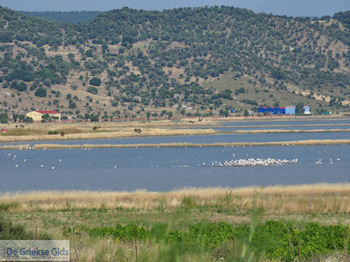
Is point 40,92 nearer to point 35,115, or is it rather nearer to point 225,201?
point 35,115

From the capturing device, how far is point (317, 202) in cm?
3397

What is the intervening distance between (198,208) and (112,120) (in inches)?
5352

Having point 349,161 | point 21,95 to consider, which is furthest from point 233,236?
point 21,95

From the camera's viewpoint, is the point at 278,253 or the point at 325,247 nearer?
the point at 278,253

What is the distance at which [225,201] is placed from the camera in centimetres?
3481

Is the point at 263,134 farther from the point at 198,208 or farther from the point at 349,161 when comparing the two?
the point at 198,208

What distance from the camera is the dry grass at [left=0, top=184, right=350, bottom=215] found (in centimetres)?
3266

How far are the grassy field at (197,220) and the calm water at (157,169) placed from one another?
44.2 feet

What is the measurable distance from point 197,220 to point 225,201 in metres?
5.86

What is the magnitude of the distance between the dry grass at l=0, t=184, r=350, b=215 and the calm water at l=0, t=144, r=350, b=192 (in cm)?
1061

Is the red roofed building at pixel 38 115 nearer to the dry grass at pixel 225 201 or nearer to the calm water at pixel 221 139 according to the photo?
the calm water at pixel 221 139

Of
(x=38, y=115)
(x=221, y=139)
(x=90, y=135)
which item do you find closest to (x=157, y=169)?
(x=90, y=135)

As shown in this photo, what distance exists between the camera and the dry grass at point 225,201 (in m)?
32.7

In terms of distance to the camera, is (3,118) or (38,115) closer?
(3,118)
